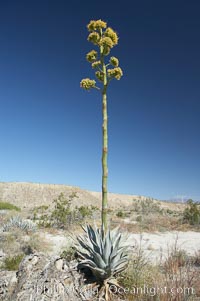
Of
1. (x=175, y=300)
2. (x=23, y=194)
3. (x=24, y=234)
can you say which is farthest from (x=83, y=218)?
(x=23, y=194)

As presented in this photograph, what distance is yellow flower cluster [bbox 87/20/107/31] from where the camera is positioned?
16.6 feet

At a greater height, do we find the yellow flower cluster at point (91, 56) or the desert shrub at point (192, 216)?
the yellow flower cluster at point (91, 56)

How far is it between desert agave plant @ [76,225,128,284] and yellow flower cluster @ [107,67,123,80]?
2402 millimetres

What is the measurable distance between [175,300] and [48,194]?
167 feet

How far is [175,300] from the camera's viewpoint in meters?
2.98

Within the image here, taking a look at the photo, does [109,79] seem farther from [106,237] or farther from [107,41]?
[106,237]

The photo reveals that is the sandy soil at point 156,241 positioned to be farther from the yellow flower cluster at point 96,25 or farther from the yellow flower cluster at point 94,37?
the yellow flower cluster at point 96,25

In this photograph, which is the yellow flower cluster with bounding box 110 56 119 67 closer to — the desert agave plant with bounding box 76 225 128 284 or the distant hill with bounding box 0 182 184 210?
the desert agave plant with bounding box 76 225 128 284

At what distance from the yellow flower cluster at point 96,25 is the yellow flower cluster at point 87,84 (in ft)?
3.01

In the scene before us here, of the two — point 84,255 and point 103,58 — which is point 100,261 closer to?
point 84,255

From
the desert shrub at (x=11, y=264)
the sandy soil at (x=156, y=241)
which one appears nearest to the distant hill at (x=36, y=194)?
the sandy soil at (x=156, y=241)

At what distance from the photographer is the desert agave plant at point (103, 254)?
13.7ft

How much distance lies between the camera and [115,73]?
493 centimetres

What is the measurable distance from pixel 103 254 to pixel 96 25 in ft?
11.6
